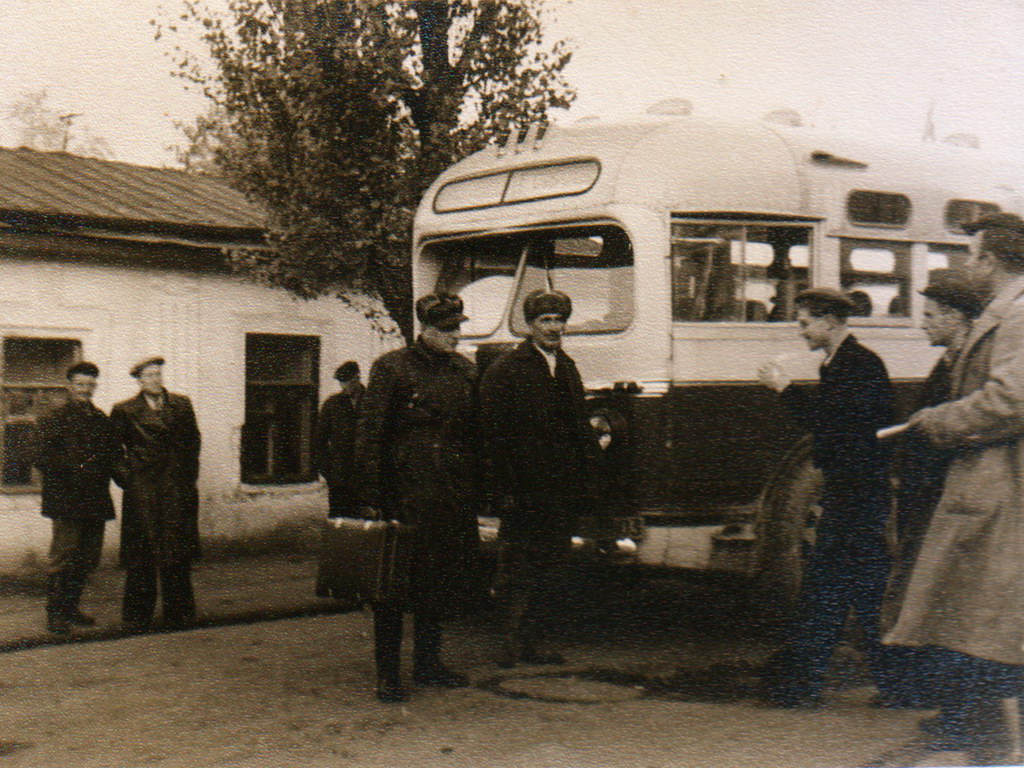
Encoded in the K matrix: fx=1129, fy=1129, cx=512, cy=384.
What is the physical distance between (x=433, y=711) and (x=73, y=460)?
299 cm

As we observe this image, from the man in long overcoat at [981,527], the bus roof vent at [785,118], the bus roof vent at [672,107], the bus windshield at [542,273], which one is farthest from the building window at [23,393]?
the man in long overcoat at [981,527]

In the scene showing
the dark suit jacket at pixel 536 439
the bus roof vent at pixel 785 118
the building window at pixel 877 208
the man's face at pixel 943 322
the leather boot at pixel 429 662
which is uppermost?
the bus roof vent at pixel 785 118

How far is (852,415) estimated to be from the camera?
4.58 m

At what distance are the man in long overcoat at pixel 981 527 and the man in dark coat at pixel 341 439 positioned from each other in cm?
422

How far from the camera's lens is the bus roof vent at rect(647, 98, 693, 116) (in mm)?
6098

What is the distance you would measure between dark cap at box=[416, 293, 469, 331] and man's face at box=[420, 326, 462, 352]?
0.01m

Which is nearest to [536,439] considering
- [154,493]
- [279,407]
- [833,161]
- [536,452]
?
[536,452]

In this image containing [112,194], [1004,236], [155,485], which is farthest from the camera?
[112,194]

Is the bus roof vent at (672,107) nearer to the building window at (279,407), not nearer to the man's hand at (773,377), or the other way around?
the man's hand at (773,377)

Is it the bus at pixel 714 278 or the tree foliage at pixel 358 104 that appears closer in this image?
the bus at pixel 714 278

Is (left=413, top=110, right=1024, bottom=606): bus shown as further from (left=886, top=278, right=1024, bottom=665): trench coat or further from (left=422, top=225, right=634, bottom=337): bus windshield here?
(left=886, top=278, right=1024, bottom=665): trench coat

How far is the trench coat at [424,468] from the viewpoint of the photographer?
4809mm

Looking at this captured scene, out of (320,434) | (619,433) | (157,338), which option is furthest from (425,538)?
(157,338)

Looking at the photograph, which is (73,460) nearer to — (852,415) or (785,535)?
(785,535)
